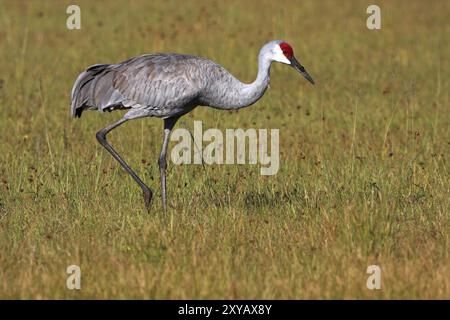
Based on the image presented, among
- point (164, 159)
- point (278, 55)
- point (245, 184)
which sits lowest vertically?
point (245, 184)

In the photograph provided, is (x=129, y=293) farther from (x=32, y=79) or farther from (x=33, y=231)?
(x=32, y=79)

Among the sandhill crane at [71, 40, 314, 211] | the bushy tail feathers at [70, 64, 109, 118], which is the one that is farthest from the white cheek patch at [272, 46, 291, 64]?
the bushy tail feathers at [70, 64, 109, 118]

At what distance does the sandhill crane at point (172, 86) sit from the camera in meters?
7.94

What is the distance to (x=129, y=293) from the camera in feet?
19.8

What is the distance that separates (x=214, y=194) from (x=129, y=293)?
234cm

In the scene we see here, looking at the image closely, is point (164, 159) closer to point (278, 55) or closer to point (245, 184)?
point (245, 184)

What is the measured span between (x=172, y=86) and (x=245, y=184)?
44.9 inches

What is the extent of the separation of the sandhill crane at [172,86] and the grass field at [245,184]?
71 centimetres

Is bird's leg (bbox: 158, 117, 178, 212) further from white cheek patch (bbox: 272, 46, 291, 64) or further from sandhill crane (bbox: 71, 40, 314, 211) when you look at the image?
white cheek patch (bbox: 272, 46, 291, 64)

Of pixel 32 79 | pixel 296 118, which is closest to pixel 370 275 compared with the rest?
pixel 296 118

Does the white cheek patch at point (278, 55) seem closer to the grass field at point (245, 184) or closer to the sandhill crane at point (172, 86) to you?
the sandhill crane at point (172, 86)

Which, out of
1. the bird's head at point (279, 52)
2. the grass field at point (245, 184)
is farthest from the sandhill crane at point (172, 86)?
the grass field at point (245, 184)

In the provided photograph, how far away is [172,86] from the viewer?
7.96m

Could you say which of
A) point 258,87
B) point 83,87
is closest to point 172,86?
point 258,87
